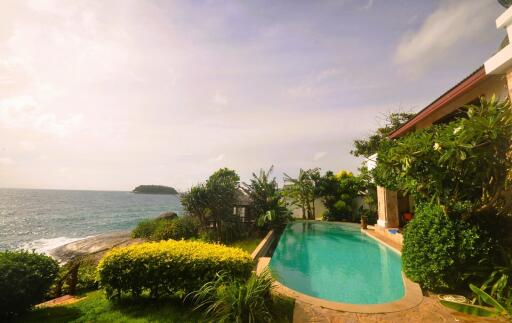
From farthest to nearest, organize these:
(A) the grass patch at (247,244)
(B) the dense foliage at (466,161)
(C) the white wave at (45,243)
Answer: (C) the white wave at (45,243) → (A) the grass patch at (247,244) → (B) the dense foliage at (466,161)

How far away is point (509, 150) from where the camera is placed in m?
5.92

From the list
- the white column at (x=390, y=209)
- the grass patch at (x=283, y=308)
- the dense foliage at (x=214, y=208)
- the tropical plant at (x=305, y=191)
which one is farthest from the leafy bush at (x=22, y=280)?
the tropical plant at (x=305, y=191)

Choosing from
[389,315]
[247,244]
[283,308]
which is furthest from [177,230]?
[389,315]

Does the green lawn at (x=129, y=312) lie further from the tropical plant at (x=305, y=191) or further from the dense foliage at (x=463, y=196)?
the tropical plant at (x=305, y=191)

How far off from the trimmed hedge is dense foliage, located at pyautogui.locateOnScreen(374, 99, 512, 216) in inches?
219

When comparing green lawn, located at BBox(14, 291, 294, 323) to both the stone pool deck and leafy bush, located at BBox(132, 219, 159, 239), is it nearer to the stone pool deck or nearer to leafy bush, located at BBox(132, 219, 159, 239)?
the stone pool deck

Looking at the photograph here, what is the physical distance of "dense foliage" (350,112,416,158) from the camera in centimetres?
2508

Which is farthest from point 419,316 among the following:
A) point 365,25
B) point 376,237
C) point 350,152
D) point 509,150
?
point 350,152

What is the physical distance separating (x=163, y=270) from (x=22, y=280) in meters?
3.37

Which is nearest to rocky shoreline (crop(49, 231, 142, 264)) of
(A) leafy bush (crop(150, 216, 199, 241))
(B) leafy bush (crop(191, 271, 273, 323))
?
(A) leafy bush (crop(150, 216, 199, 241))

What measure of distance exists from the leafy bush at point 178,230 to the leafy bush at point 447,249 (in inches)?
530

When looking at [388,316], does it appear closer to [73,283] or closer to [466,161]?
[466,161]

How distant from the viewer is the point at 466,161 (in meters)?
6.16

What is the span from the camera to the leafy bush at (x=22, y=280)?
582 cm
